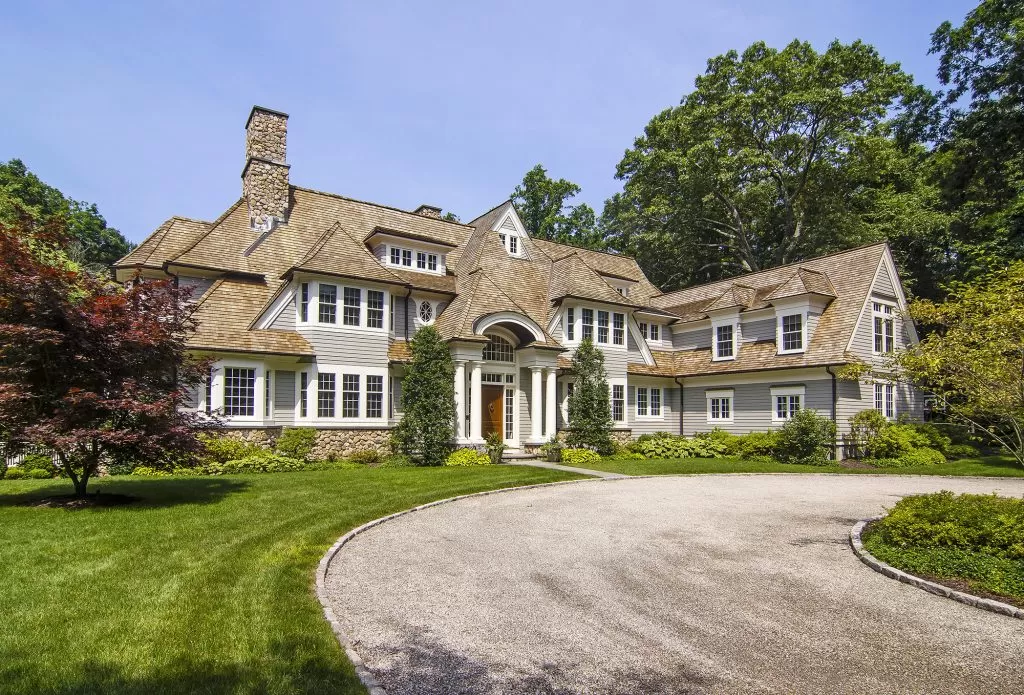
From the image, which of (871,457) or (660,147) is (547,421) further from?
(660,147)

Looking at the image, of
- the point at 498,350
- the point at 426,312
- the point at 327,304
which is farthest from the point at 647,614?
the point at 426,312

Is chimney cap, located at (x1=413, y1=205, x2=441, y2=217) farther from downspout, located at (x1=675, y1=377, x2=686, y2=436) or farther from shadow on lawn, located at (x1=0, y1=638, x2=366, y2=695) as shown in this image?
shadow on lawn, located at (x1=0, y1=638, x2=366, y2=695)

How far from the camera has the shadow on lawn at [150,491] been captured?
12.6 meters

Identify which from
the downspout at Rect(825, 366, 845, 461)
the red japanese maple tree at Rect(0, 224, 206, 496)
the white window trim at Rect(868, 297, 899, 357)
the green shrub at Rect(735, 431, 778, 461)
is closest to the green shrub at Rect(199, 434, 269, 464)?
the red japanese maple tree at Rect(0, 224, 206, 496)

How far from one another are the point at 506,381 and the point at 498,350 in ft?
4.47

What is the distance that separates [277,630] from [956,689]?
6.04 meters

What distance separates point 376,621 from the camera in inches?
256

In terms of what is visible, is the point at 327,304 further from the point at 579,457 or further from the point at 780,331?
the point at 780,331

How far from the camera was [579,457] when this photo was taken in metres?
23.9

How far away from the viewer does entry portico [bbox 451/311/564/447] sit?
2392cm

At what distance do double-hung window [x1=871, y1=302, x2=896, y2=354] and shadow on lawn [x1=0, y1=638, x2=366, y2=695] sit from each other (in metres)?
28.1

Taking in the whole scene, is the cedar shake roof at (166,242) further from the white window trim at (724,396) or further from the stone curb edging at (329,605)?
the white window trim at (724,396)

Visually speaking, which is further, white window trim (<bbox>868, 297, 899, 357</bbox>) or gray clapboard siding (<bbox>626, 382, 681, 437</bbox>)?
gray clapboard siding (<bbox>626, 382, 681, 437</bbox>)

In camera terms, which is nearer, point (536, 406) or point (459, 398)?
point (459, 398)
